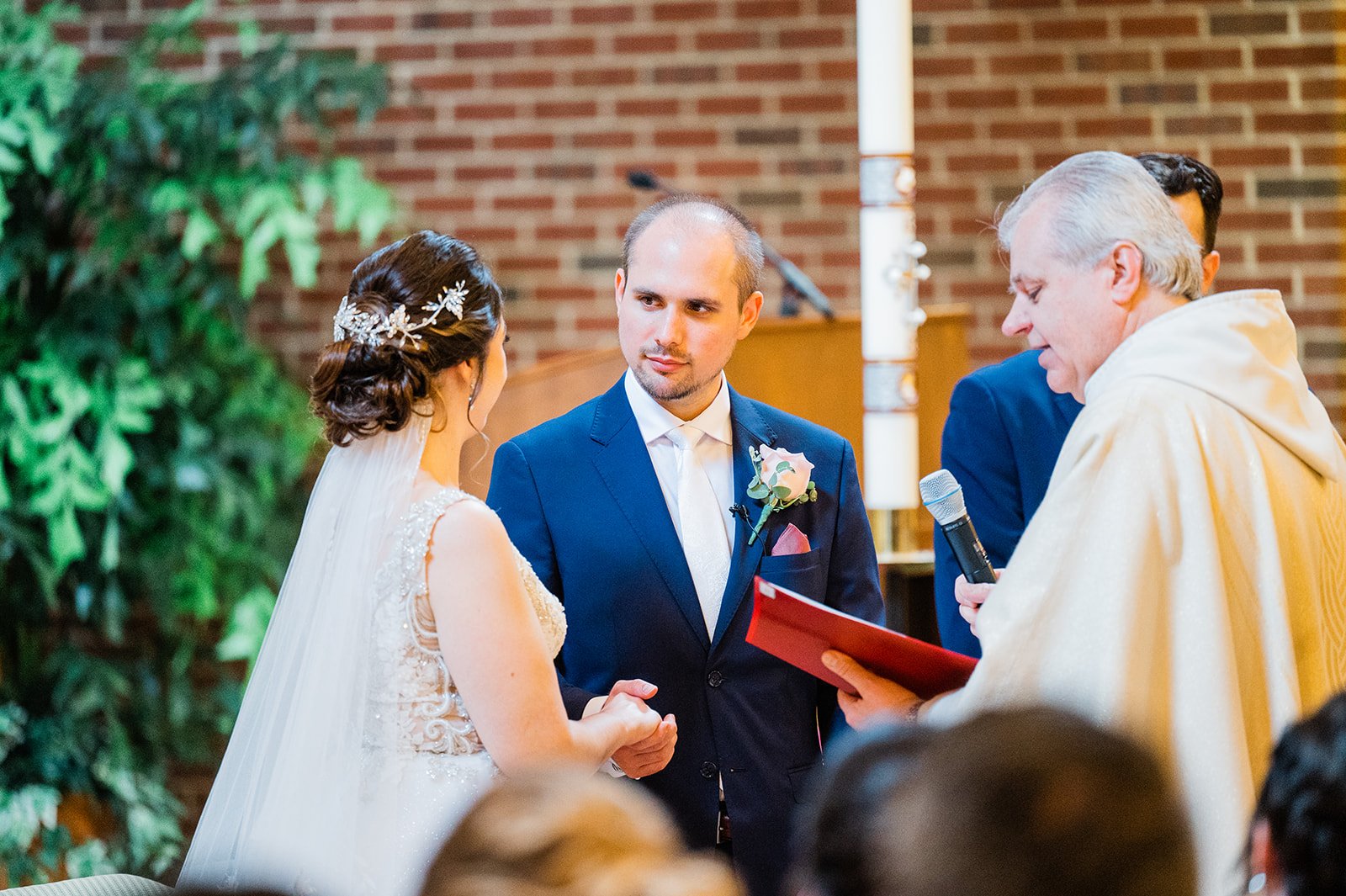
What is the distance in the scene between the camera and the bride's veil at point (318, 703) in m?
2.11

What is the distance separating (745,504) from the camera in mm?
2602

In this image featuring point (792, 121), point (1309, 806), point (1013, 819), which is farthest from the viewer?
point (792, 121)

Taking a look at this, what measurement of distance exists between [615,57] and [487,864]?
14.4ft

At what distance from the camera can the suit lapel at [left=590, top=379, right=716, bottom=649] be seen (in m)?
2.52

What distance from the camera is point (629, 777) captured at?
243 centimetres

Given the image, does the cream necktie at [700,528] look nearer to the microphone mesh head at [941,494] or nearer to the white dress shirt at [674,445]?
the white dress shirt at [674,445]

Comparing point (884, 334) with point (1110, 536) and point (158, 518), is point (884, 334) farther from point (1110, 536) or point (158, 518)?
point (158, 518)

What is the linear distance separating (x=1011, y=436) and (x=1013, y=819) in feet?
7.28

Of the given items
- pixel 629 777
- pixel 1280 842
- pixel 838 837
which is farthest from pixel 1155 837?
pixel 629 777

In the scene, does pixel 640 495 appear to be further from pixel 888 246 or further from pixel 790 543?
pixel 888 246

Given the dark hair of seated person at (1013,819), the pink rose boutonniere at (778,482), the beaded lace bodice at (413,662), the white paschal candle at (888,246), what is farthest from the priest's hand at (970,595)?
the dark hair of seated person at (1013,819)

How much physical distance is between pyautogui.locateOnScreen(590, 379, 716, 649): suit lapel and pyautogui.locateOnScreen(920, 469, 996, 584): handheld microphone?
50 centimetres

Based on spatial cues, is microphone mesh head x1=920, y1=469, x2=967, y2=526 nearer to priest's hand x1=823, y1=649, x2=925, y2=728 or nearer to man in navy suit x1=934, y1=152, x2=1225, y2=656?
priest's hand x1=823, y1=649, x2=925, y2=728

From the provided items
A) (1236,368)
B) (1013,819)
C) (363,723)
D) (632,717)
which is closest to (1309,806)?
(1013,819)
